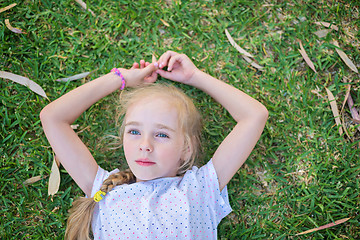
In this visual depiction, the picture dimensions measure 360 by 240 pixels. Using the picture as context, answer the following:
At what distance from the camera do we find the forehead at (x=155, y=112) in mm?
2299

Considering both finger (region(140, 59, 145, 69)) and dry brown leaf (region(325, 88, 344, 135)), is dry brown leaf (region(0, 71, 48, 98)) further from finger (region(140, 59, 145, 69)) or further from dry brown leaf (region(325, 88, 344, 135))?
dry brown leaf (region(325, 88, 344, 135))

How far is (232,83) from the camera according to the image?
2852 mm

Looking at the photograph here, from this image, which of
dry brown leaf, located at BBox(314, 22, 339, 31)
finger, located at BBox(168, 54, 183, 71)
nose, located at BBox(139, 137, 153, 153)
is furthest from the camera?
dry brown leaf, located at BBox(314, 22, 339, 31)

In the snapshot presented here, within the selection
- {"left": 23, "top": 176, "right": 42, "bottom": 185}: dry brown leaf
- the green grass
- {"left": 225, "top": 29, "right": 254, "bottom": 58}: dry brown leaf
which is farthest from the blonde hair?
{"left": 225, "top": 29, "right": 254, "bottom": 58}: dry brown leaf

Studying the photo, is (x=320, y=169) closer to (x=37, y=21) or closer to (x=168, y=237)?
(x=168, y=237)

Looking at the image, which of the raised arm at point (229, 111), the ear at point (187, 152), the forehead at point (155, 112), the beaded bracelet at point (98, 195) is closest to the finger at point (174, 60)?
the raised arm at point (229, 111)

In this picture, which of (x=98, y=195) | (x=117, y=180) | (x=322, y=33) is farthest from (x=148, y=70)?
(x=322, y=33)

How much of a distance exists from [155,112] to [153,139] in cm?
18

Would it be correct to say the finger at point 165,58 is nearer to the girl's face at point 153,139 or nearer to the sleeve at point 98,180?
the girl's face at point 153,139

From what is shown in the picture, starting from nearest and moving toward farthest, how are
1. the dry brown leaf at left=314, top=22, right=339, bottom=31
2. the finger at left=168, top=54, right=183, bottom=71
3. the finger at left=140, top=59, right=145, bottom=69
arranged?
1. the finger at left=168, top=54, right=183, bottom=71
2. the finger at left=140, top=59, right=145, bottom=69
3. the dry brown leaf at left=314, top=22, right=339, bottom=31

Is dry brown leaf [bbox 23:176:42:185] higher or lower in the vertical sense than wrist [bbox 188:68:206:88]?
lower

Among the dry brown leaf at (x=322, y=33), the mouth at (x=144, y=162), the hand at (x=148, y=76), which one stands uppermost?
the dry brown leaf at (x=322, y=33)

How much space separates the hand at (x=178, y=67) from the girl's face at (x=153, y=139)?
0.39 metres

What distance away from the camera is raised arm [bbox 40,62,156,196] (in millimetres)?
2406
